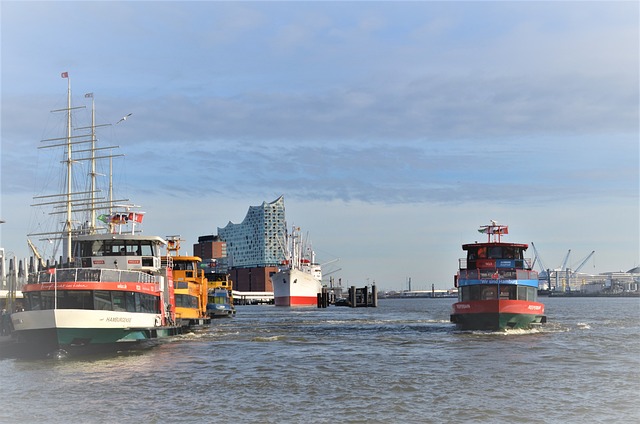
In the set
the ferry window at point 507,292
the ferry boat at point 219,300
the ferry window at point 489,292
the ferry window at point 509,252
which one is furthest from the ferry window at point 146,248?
the ferry boat at point 219,300

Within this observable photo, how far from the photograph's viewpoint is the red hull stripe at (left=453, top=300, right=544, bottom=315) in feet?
190

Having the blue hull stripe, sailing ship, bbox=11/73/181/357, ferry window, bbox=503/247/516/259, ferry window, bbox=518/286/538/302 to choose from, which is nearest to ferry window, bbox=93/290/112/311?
sailing ship, bbox=11/73/181/357

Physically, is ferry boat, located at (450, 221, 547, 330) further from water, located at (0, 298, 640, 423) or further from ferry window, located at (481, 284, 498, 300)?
water, located at (0, 298, 640, 423)

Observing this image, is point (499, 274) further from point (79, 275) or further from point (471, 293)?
point (79, 275)

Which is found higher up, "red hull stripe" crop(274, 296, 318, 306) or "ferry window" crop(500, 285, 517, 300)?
"ferry window" crop(500, 285, 517, 300)

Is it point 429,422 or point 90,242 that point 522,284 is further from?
point 429,422

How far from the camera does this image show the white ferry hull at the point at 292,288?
189000 mm

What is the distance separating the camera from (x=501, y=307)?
57.9 metres

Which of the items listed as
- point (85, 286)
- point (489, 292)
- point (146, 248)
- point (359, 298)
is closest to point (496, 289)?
point (489, 292)

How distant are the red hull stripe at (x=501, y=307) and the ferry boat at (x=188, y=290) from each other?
23354 millimetres

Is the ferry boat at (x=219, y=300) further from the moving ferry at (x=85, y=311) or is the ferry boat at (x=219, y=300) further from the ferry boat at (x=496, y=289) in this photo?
the moving ferry at (x=85, y=311)

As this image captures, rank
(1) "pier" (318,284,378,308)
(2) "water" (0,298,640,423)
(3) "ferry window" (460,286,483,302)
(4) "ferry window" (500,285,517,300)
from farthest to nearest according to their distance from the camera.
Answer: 1. (1) "pier" (318,284,378,308)
2. (3) "ferry window" (460,286,483,302)
3. (4) "ferry window" (500,285,517,300)
4. (2) "water" (0,298,640,423)

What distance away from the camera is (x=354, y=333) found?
63.7m

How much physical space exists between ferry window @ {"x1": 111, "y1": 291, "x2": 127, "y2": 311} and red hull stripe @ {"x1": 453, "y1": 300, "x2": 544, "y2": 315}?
90.4 feet
